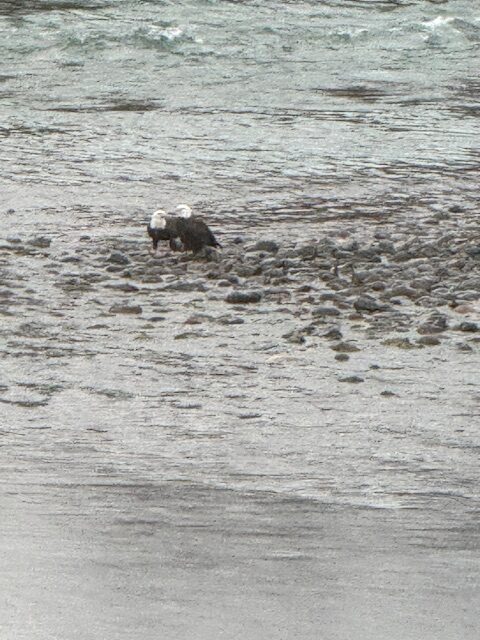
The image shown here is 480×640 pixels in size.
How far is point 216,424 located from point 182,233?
4.01m

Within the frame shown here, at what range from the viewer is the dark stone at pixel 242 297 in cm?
1035

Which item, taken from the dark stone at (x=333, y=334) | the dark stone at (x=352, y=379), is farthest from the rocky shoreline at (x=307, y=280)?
the dark stone at (x=352, y=379)

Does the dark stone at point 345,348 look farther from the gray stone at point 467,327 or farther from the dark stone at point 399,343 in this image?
the gray stone at point 467,327

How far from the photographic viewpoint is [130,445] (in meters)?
7.48

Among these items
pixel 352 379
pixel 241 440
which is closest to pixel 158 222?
pixel 352 379

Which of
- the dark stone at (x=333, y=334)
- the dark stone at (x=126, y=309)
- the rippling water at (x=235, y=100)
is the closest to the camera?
the dark stone at (x=333, y=334)

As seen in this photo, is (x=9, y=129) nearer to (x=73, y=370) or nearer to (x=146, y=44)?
(x=146, y=44)

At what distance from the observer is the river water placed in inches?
223

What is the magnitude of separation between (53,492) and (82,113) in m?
13.3

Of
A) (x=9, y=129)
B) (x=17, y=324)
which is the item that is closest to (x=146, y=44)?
(x=9, y=129)

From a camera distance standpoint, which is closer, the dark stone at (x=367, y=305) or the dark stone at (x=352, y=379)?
the dark stone at (x=352, y=379)

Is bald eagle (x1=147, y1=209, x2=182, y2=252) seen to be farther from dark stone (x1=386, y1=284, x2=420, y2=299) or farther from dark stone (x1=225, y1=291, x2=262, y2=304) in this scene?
dark stone (x1=386, y1=284, x2=420, y2=299)

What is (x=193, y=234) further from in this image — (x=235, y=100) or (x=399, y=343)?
(x=235, y=100)

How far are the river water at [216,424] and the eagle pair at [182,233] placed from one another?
30cm
